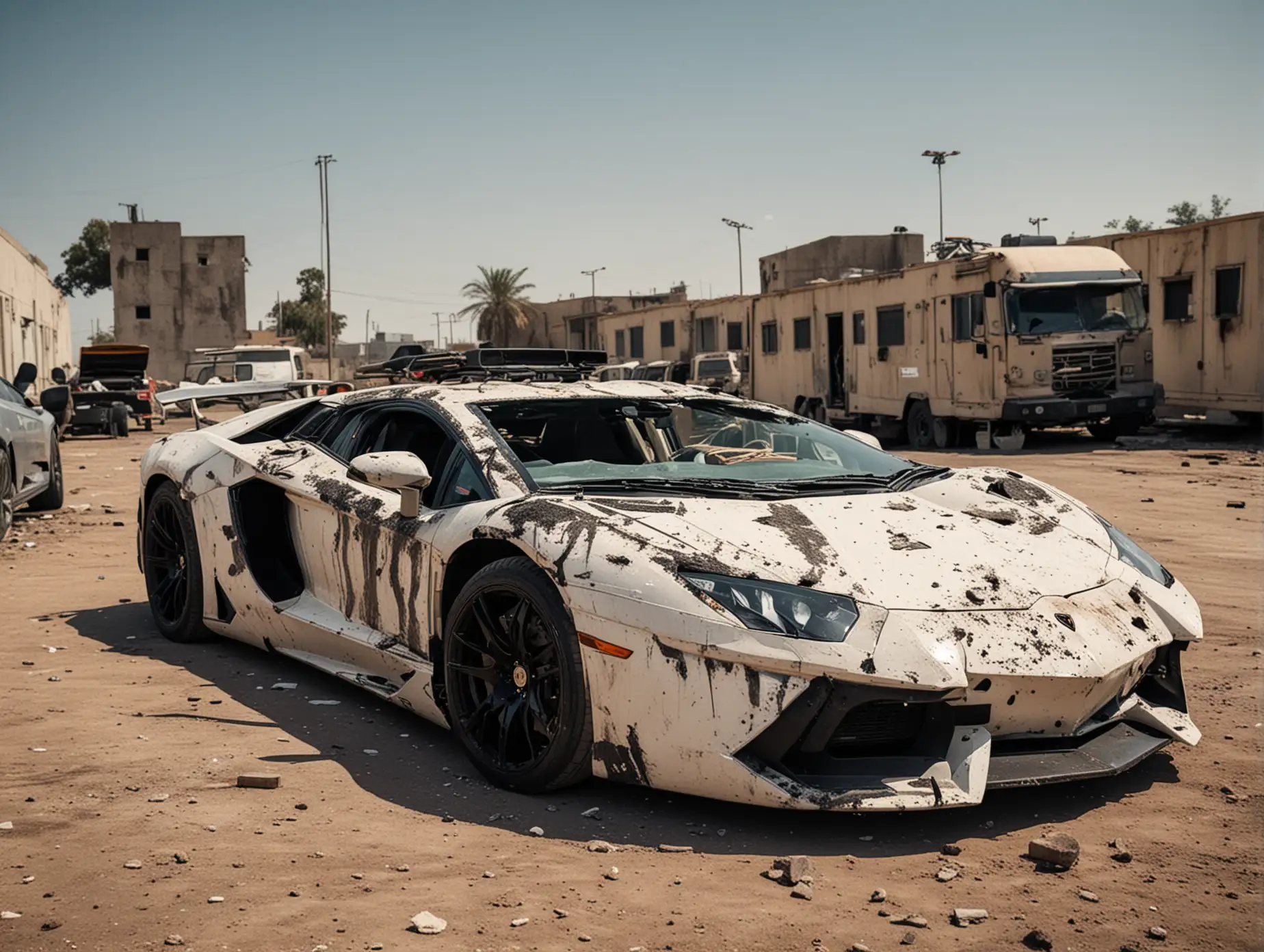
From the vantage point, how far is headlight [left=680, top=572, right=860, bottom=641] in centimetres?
363

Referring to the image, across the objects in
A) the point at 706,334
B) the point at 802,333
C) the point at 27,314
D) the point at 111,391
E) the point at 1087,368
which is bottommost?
the point at 1087,368

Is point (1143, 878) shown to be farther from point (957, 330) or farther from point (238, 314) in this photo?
point (238, 314)

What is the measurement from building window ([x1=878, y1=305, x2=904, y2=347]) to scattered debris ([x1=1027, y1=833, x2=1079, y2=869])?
2042 cm

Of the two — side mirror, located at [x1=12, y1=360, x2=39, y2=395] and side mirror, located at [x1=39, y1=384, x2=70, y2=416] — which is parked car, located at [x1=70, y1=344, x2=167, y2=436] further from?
side mirror, located at [x1=39, y1=384, x2=70, y2=416]

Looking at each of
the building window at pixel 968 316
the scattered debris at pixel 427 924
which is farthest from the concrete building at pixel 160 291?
the scattered debris at pixel 427 924

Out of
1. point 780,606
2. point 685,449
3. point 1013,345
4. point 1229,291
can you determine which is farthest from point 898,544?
point 1229,291

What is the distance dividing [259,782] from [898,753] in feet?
6.45

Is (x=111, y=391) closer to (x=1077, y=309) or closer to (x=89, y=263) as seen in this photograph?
(x=1077, y=309)

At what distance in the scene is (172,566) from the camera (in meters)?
6.62

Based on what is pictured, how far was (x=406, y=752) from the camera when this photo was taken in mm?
4633

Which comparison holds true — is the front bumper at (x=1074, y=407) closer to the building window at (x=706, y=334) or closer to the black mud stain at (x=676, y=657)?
the building window at (x=706, y=334)

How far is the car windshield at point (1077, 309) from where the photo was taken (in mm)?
20031

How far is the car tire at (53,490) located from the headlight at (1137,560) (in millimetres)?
10312

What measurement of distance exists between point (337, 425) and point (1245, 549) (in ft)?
21.0
